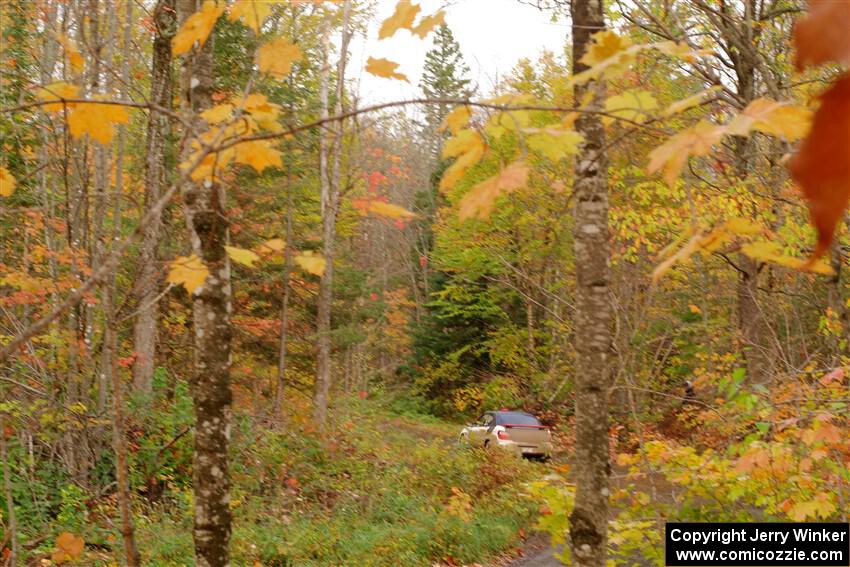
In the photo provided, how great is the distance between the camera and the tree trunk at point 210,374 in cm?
405

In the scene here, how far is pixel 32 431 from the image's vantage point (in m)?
8.98

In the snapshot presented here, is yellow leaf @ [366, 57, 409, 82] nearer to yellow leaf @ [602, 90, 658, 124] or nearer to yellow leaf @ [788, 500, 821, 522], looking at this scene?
yellow leaf @ [602, 90, 658, 124]

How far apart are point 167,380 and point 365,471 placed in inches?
158

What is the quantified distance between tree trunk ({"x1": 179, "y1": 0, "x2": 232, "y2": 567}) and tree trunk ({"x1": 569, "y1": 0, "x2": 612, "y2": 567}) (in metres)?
2.09

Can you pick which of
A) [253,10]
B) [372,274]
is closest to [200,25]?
[253,10]

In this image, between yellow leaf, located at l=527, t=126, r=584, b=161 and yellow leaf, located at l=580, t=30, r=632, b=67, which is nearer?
yellow leaf, located at l=580, t=30, r=632, b=67

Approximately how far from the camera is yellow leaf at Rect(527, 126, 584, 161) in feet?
5.84

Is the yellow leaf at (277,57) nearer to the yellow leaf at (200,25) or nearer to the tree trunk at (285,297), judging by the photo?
the yellow leaf at (200,25)

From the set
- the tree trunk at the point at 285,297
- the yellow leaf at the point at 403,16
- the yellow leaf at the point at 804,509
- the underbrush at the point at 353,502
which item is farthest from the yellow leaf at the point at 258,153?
the tree trunk at the point at 285,297


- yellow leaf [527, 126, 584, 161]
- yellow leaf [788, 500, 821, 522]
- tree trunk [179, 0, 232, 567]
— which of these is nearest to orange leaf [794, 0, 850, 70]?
yellow leaf [527, 126, 584, 161]

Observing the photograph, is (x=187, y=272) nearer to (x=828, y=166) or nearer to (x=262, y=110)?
(x=262, y=110)

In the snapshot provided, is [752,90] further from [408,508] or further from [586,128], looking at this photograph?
[408,508]

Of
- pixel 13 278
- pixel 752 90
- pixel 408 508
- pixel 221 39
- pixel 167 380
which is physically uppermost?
pixel 221 39

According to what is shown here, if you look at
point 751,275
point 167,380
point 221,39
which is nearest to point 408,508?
point 167,380
